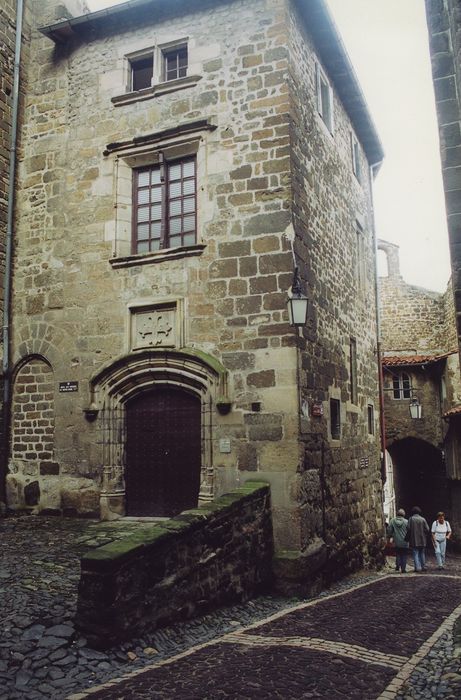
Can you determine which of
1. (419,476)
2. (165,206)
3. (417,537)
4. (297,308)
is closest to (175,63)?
(165,206)

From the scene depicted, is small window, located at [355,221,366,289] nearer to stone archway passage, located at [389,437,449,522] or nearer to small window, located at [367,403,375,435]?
small window, located at [367,403,375,435]

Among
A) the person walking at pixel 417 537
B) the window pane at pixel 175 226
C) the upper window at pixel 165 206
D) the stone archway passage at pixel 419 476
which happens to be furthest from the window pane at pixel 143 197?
the stone archway passage at pixel 419 476

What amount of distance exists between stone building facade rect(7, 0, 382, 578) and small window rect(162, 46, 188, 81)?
0.04m

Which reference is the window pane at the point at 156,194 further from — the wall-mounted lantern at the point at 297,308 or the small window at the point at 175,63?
the wall-mounted lantern at the point at 297,308

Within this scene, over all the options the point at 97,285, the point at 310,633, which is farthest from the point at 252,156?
the point at 310,633

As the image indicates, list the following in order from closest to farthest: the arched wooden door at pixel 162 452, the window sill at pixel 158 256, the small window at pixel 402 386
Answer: the arched wooden door at pixel 162 452
the window sill at pixel 158 256
the small window at pixel 402 386

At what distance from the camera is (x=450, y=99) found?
5.28 m

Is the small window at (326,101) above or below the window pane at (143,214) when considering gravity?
above

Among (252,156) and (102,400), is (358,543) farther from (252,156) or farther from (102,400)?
(252,156)

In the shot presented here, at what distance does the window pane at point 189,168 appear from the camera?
933 centimetres

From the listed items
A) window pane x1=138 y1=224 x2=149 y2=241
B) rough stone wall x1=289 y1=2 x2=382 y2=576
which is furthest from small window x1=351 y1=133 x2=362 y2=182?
window pane x1=138 y1=224 x2=149 y2=241

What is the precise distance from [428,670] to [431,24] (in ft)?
18.4

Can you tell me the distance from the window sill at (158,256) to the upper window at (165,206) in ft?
0.92

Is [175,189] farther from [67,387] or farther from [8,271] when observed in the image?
[67,387]
